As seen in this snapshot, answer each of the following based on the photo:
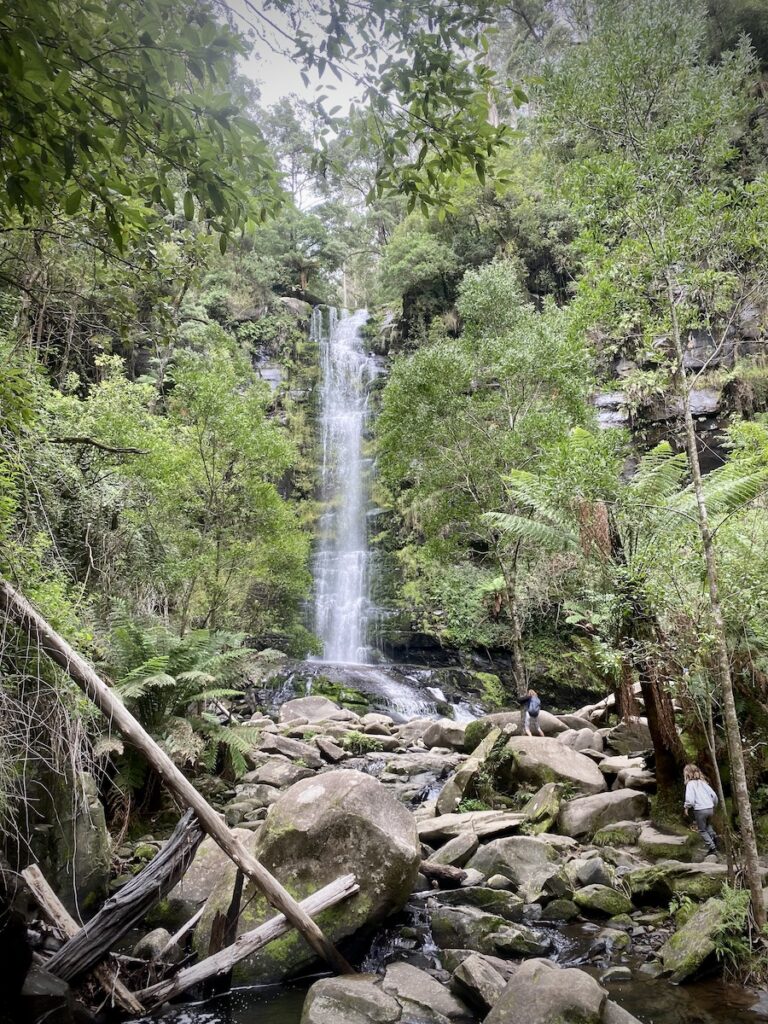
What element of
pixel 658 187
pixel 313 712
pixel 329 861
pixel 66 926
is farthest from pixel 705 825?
pixel 313 712

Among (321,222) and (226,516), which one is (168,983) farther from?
(321,222)

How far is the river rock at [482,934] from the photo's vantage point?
225 inches

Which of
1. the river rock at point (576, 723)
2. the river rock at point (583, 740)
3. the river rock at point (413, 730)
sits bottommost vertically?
the river rock at point (413, 730)

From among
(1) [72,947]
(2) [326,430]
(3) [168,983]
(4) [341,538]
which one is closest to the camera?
(1) [72,947]

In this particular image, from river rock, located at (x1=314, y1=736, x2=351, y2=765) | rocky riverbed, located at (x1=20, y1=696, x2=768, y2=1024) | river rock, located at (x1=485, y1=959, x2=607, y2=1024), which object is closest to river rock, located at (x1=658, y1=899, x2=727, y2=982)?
rocky riverbed, located at (x1=20, y1=696, x2=768, y2=1024)

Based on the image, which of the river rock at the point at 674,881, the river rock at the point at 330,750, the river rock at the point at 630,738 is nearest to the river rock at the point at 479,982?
the river rock at the point at 674,881

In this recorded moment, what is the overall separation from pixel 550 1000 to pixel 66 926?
11.1 ft

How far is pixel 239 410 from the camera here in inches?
521

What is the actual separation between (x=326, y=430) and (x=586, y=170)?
2442cm

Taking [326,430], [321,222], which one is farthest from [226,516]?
[321,222]

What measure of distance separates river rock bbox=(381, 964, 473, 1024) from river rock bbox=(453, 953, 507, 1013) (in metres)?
0.09

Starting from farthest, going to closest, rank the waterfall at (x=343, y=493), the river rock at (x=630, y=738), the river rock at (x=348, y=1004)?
the waterfall at (x=343, y=493), the river rock at (x=630, y=738), the river rock at (x=348, y=1004)

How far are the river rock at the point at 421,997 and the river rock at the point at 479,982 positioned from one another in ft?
0.30

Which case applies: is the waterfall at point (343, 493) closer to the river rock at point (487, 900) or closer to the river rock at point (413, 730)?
the river rock at point (413, 730)
